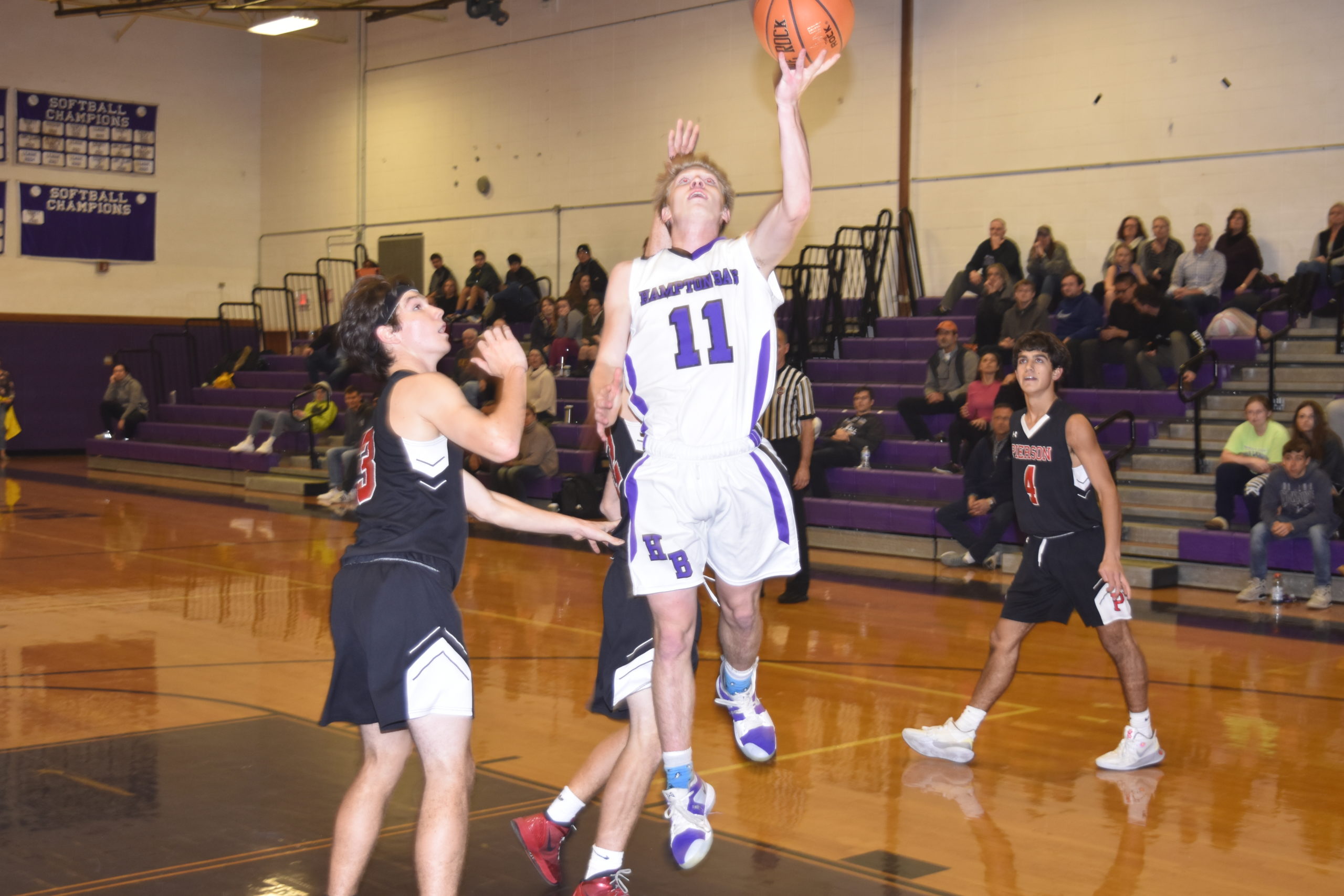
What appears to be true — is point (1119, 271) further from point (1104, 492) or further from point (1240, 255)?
point (1104, 492)

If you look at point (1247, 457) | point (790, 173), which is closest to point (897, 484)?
point (1247, 457)

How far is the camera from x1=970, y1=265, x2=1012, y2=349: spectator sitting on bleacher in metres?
12.6

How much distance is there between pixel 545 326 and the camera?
666 inches

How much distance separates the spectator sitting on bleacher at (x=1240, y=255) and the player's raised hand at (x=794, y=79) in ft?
32.4

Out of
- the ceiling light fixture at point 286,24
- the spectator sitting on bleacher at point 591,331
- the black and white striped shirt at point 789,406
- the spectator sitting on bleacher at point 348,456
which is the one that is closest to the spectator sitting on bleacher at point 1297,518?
the black and white striped shirt at point 789,406

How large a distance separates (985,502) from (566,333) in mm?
8012

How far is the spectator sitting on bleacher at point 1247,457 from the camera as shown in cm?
947

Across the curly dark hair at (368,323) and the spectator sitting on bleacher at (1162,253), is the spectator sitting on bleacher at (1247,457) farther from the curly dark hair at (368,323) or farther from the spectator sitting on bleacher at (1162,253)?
the curly dark hair at (368,323)

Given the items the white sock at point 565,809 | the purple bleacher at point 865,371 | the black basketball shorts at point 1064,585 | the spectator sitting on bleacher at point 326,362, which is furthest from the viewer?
the spectator sitting on bleacher at point 326,362

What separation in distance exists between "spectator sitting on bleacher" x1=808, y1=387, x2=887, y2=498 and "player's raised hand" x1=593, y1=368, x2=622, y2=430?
8.27m

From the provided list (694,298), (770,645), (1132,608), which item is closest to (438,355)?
(694,298)

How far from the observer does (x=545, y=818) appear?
3803mm

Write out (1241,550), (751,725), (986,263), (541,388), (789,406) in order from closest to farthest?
(751,725) → (789,406) → (1241,550) → (986,263) → (541,388)

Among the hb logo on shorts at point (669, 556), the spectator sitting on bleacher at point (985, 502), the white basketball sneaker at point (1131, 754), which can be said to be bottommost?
the white basketball sneaker at point (1131, 754)
